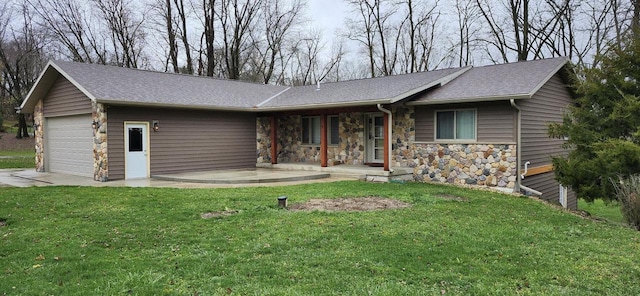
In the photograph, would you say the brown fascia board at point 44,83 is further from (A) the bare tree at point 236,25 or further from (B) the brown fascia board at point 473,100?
(A) the bare tree at point 236,25

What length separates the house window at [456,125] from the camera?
11.7 m

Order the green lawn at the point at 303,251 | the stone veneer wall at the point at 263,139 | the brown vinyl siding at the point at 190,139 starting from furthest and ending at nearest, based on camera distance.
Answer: the stone veneer wall at the point at 263,139
the brown vinyl siding at the point at 190,139
the green lawn at the point at 303,251

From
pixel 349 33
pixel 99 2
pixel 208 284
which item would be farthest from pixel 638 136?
pixel 99 2

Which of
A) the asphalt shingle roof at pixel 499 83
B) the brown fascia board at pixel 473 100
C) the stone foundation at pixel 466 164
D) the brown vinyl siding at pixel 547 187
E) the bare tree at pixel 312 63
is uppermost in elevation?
the bare tree at pixel 312 63

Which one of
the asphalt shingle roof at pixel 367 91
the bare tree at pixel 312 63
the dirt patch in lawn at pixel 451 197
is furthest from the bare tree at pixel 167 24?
the dirt patch in lawn at pixel 451 197

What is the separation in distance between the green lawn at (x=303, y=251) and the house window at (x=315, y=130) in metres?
7.40

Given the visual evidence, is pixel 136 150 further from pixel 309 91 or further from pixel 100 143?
pixel 309 91

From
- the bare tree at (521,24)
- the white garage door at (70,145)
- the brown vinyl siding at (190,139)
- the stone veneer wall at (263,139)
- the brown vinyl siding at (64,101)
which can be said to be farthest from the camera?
the bare tree at (521,24)

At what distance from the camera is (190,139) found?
13641 mm

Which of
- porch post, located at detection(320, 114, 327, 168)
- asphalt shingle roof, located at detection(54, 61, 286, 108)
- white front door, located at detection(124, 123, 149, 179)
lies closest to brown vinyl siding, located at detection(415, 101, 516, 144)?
porch post, located at detection(320, 114, 327, 168)

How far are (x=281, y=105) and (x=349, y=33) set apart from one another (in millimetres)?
16795

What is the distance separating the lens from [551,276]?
410 centimetres

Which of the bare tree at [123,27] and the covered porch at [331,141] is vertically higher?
the bare tree at [123,27]

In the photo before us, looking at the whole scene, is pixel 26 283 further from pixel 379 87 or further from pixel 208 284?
pixel 379 87
